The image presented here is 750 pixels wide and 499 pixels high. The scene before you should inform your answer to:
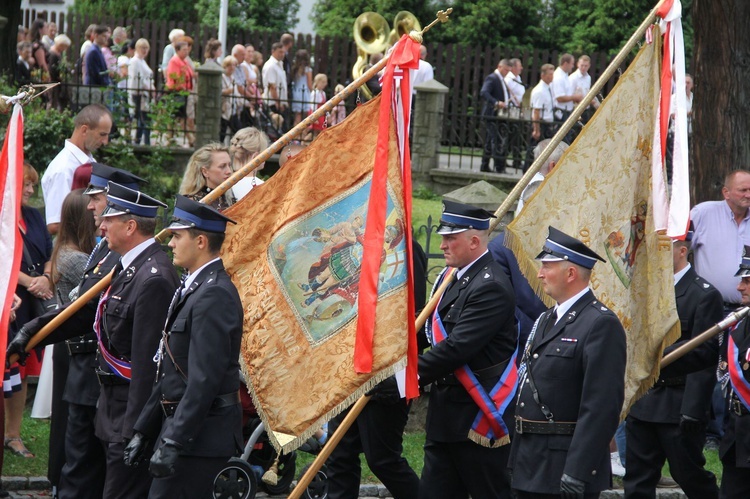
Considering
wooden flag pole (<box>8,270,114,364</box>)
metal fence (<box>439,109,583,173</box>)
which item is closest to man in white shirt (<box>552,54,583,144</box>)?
metal fence (<box>439,109,583,173</box>)

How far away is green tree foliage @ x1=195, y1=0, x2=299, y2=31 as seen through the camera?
3123 centimetres

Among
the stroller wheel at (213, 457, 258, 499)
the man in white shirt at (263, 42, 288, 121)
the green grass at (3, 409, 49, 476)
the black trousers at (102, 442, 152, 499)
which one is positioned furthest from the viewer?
the man in white shirt at (263, 42, 288, 121)

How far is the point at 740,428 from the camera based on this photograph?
6.67 metres

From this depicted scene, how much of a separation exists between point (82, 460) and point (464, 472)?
83.2 inches

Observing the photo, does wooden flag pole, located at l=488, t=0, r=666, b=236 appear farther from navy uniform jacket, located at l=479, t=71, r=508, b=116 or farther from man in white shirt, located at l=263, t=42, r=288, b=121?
navy uniform jacket, located at l=479, t=71, r=508, b=116

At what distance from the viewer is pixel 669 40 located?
671 cm

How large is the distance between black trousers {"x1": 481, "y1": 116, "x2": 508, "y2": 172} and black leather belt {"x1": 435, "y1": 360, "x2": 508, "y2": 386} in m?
12.2

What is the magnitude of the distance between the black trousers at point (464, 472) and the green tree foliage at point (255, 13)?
81.0 feet

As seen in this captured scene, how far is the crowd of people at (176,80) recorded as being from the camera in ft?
53.4

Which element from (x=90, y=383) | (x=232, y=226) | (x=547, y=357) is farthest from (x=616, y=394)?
(x=90, y=383)

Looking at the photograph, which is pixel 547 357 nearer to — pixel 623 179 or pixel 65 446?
pixel 623 179

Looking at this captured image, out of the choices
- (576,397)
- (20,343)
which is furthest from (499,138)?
(576,397)

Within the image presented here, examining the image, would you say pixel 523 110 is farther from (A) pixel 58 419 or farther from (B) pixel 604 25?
(A) pixel 58 419

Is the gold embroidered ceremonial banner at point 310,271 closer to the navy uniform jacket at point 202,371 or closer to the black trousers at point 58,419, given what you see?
the navy uniform jacket at point 202,371
